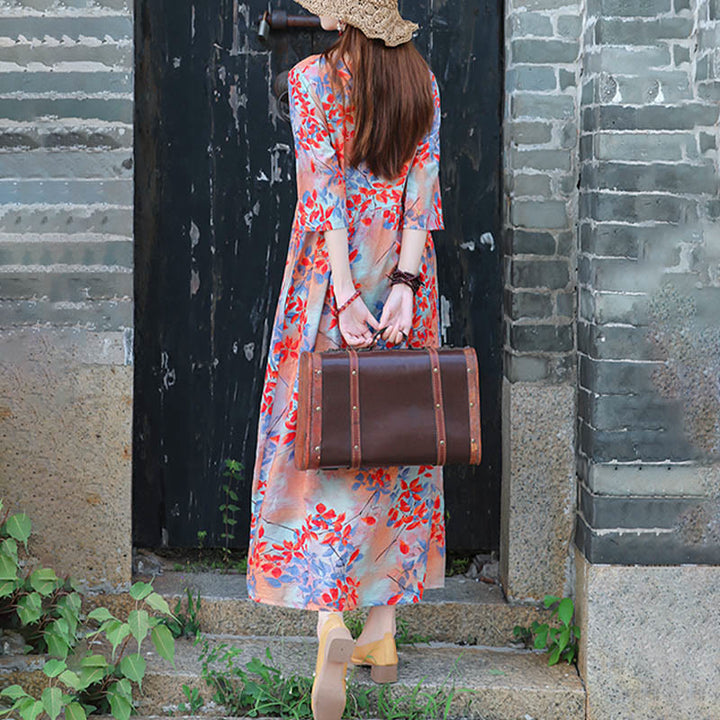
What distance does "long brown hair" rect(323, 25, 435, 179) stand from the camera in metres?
3.08

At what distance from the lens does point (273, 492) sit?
3.31 meters

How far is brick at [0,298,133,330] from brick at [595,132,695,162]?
156 cm

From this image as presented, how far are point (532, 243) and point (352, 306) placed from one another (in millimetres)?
827

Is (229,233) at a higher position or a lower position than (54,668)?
higher

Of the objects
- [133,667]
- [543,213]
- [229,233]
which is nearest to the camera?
[133,667]

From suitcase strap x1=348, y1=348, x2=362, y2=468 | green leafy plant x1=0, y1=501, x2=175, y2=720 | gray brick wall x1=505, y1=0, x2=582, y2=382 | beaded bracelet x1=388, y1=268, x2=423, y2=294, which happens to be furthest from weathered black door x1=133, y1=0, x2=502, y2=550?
suitcase strap x1=348, y1=348, x2=362, y2=468

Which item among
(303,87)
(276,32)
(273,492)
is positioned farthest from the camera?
(276,32)

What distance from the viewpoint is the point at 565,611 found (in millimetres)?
3625

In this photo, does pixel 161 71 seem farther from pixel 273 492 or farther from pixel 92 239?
pixel 273 492

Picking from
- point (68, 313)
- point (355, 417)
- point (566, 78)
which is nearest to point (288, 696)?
point (355, 417)

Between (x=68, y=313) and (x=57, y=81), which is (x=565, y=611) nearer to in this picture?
(x=68, y=313)

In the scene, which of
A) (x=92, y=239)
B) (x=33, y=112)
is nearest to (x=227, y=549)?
(x=92, y=239)

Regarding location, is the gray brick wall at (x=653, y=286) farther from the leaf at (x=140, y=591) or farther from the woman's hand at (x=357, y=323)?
the leaf at (x=140, y=591)

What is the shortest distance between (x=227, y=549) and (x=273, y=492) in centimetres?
97
